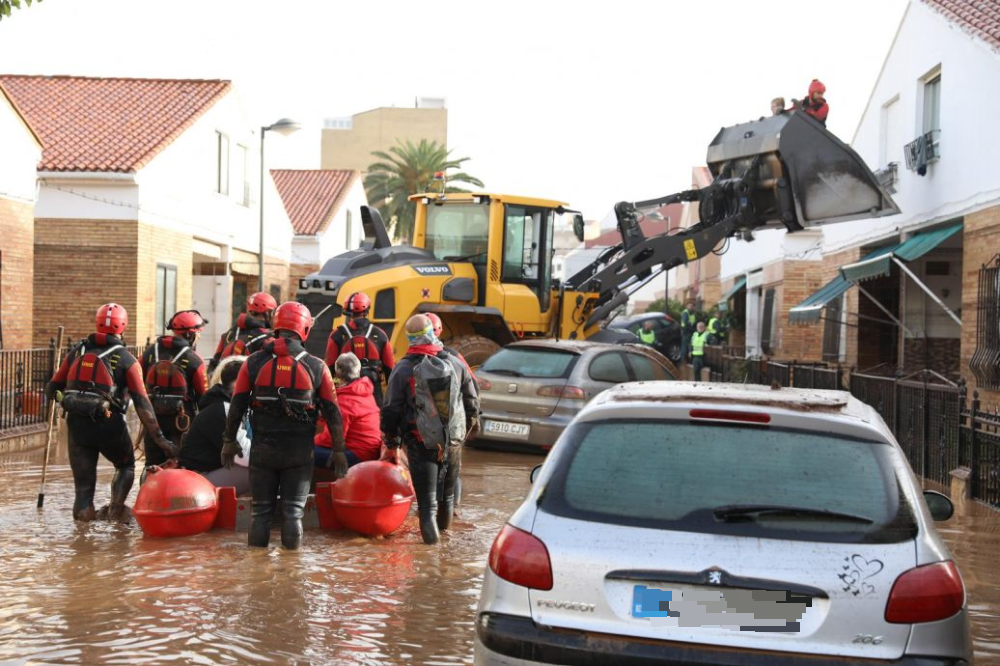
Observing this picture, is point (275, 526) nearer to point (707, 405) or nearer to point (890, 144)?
point (707, 405)

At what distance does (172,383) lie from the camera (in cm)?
930

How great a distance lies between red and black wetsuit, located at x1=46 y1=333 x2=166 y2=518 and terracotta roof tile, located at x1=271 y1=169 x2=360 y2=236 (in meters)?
33.2

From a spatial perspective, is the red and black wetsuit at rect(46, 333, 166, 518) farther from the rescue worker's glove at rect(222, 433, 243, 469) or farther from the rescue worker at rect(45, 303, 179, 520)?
the rescue worker's glove at rect(222, 433, 243, 469)

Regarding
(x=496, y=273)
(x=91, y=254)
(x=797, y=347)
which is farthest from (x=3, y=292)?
(x=797, y=347)

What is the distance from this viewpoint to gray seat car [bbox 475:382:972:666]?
364 centimetres

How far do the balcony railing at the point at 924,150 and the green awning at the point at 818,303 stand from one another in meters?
2.32

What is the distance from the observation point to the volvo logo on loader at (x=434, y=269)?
15.8m

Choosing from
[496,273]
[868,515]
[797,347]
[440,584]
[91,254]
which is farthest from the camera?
[797,347]

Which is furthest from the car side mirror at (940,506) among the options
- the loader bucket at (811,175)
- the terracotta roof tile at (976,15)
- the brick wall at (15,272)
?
the brick wall at (15,272)

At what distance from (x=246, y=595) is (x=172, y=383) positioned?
314cm

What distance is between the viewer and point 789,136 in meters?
16.9

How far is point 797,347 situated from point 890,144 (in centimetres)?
983

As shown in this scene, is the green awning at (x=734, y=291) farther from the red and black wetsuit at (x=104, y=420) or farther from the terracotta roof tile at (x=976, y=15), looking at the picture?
the red and black wetsuit at (x=104, y=420)

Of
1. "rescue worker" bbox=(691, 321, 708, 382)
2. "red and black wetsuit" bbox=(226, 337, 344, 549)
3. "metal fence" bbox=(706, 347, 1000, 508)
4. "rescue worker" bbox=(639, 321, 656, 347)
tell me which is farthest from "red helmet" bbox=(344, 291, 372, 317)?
"rescue worker" bbox=(639, 321, 656, 347)
